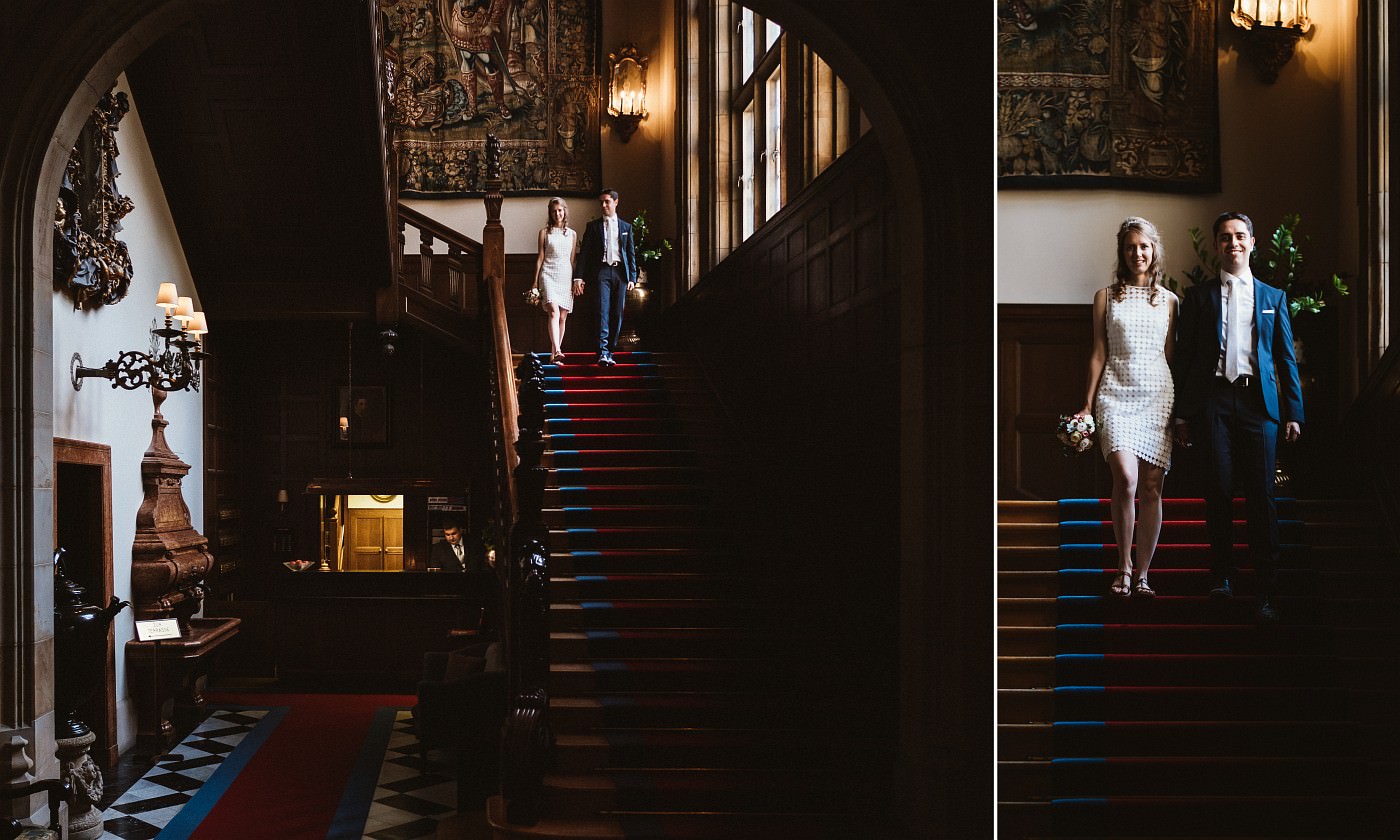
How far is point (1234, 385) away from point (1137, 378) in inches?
24.0

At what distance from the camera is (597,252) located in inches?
420

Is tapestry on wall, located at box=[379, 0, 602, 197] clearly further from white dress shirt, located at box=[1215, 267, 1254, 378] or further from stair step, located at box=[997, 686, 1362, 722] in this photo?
stair step, located at box=[997, 686, 1362, 722]

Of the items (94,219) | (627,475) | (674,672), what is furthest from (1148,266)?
(94,219)

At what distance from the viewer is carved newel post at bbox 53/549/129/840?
6695 mm

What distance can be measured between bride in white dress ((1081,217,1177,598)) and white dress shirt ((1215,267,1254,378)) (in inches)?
12.8

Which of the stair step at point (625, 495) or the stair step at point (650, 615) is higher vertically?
the stair step at point (625, 495)

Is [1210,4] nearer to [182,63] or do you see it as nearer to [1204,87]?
[1204,87]

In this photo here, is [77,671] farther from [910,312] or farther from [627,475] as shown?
[910,312]

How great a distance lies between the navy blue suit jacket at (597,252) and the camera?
10.7 m

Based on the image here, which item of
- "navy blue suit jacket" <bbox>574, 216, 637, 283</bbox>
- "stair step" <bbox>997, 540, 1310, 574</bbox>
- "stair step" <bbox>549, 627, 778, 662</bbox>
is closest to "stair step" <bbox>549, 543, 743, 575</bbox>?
"stair step" <bbox>549, 627, 778, 662</bbox>

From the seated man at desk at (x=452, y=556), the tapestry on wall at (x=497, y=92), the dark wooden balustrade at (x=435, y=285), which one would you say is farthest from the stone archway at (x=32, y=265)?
the tapestry on wall at (x=497, y=92)

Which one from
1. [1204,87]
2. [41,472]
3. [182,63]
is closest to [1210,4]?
Result: [1204,87]

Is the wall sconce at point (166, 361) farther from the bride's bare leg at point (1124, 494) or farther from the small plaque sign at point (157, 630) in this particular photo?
the bride's bare leg at point (1124, 494)

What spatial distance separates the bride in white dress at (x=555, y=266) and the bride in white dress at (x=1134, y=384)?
647 cm
